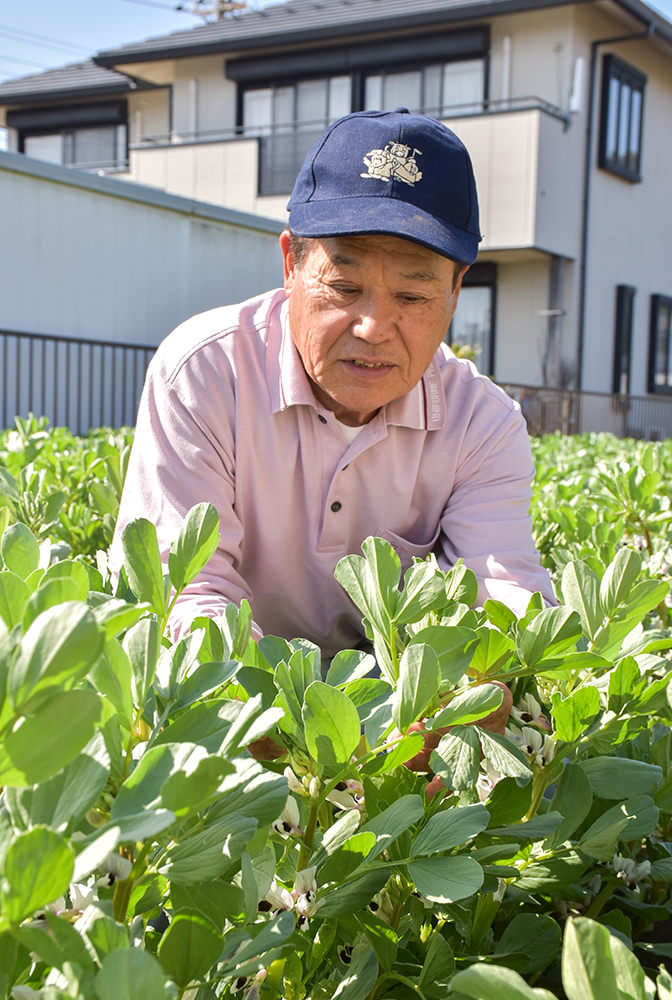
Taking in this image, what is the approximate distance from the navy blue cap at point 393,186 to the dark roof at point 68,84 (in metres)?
23.4

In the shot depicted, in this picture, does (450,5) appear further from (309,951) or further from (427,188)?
(309,951)

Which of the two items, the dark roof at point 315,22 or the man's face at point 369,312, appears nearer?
the man's face at point 369,312

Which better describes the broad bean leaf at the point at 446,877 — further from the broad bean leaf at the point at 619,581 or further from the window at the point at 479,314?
the window at the point at 479,314

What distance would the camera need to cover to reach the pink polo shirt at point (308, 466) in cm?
224

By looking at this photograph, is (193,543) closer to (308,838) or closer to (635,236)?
(308,838)

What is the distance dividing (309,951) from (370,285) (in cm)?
148

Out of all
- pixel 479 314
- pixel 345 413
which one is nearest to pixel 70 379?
pixel 479 314

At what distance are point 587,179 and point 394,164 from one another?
19.1 m

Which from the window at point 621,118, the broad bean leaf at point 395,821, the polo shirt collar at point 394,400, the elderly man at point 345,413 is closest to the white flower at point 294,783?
the broad bean leaf at point 395,821

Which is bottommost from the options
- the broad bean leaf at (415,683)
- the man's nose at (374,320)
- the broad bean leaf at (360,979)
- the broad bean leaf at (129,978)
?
the broad bean leaf at (360,979)

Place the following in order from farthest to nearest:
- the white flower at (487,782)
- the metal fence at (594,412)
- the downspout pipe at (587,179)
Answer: the downspout pipe at (587,179), the metal fence at (594,412), the white flower at (487,782)

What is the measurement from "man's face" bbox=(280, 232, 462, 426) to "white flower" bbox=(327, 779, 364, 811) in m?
1.23

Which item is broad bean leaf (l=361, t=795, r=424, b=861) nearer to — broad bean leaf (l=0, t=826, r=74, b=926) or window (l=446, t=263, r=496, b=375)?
broad bean leaf (l=0, t=826, r=74, b=926)

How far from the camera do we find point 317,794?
91 cm
